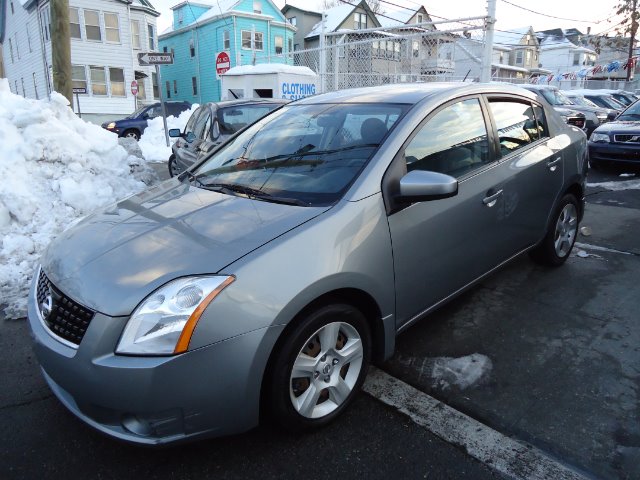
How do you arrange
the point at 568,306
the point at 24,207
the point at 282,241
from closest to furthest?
1. the point at 282,241
2. the point at 568,306
3. the point at 24,207

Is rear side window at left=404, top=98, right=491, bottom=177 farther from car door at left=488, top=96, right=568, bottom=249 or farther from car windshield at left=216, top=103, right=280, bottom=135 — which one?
car windshield at left=216, top=103, right=280, bottom=135

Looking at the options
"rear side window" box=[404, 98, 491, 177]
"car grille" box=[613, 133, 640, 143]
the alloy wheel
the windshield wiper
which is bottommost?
the alloy wheel

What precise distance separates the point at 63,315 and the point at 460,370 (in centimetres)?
225

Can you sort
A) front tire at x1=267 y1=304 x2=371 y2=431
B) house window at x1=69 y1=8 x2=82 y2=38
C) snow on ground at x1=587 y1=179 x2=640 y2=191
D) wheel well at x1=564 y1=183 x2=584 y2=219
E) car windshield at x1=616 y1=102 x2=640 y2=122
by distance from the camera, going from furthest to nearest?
house window at x1=69 y1=8 x2=82 y2=38
car windshield at x1=616 y1=102 x2=640 y2=122
snow on ground at x1=587 y1=179 x2=640 y2=191
wheel well at x1=564 y1=183 x2=584 y2=219
front tire at x1=267 y1=304 x2=371 y2=431

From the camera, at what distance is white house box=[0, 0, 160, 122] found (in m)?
26.3

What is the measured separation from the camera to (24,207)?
17.9 ft

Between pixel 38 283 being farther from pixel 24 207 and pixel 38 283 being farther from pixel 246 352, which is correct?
pixel 24 207

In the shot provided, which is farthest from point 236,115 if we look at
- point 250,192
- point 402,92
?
point 250,192

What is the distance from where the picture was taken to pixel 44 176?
6219mm

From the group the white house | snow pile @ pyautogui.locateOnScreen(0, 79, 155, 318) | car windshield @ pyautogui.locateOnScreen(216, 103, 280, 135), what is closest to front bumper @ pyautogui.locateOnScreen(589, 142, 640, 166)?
car windshield @ pyautogui.locateOnScreen(216, 103, 280, 135)

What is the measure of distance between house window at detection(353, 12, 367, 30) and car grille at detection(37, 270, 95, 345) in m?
42.0

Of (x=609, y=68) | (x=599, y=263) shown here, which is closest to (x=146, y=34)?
(x=609, y=68)

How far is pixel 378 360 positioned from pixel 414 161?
1.18 meters

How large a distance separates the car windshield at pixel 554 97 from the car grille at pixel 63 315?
14.6 metres
